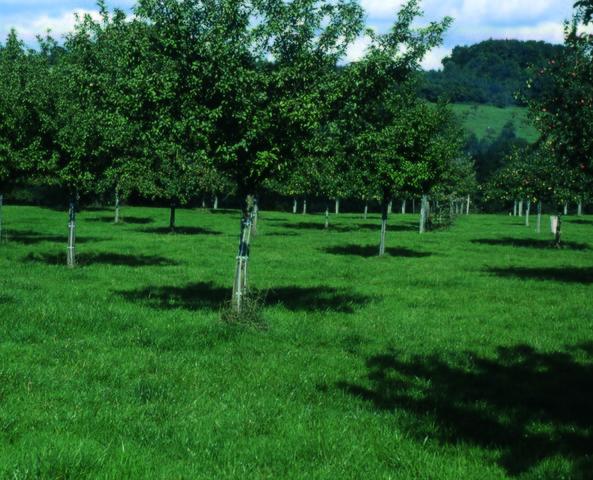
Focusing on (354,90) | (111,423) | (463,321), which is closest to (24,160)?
(354,90)

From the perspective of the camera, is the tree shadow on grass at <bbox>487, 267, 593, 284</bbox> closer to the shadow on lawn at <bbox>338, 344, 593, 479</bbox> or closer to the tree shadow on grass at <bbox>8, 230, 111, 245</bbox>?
the shadow on lawn at <bbox>338, 344, 593, 479</bbox>

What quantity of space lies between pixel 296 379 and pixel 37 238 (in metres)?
31.5

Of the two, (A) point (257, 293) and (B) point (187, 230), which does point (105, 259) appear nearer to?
(A) point (257, 293)

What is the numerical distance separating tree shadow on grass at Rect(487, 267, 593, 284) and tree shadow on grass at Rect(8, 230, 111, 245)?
2244cm

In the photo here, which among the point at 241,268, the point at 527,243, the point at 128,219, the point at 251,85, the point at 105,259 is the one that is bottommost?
the point at 128,219

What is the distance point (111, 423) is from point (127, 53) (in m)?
8.71

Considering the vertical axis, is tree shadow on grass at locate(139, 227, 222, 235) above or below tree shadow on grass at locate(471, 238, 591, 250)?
below

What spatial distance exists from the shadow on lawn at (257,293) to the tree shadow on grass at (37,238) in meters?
17.7

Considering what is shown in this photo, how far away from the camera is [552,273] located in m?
28.0

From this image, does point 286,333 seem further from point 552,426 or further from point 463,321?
point 552,426

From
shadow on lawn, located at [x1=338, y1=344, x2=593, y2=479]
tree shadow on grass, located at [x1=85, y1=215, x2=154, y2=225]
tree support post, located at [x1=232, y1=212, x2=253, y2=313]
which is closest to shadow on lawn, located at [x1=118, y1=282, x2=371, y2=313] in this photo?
tree support post, located at [x1=232, y1=212, x2=253, y2=313]

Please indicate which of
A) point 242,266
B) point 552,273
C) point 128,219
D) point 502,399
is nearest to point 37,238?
point 128,219

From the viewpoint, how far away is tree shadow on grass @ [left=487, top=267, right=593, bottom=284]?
2589 cm

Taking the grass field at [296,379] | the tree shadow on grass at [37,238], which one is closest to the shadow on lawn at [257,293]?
the grass field at [296,379]
